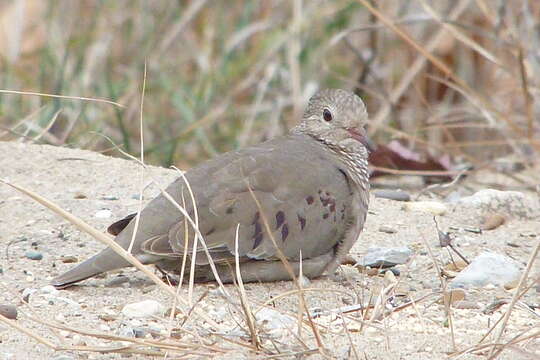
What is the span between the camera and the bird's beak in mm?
4321

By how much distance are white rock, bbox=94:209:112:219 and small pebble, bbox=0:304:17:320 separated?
1109 mm

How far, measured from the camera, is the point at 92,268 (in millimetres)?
3641

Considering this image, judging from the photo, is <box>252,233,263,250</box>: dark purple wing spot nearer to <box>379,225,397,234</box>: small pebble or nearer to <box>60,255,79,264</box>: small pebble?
<box>60,255,79,264</box>: small pebble

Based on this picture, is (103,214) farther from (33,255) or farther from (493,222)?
(493,222)

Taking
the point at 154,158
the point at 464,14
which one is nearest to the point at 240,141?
the point at 154,158

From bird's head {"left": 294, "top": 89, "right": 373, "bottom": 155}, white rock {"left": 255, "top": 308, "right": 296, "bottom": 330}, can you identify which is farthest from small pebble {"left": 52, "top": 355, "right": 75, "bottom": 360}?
bird's head {"left": 294, "top": 89, "right": 373, "bottom": 155}

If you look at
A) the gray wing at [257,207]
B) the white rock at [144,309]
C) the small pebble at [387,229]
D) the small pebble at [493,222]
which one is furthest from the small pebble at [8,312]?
the small pebble at [493,222]

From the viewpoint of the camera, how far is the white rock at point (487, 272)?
391 cm

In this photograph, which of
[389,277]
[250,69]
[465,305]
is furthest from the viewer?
[250,69]

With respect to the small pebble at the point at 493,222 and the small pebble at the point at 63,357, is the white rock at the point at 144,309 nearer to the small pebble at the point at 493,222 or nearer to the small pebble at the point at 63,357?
the small pebble at the point at 63,357

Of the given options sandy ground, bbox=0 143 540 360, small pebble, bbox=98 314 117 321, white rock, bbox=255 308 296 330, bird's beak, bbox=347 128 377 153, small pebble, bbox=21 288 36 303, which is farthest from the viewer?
bird's beak, bbox=347 128 377 153

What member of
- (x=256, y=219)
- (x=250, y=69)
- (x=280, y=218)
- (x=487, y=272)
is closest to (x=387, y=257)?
(x=487, y=272)

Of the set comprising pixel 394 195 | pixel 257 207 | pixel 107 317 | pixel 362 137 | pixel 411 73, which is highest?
pixel 362 137

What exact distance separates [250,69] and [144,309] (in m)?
4.44
